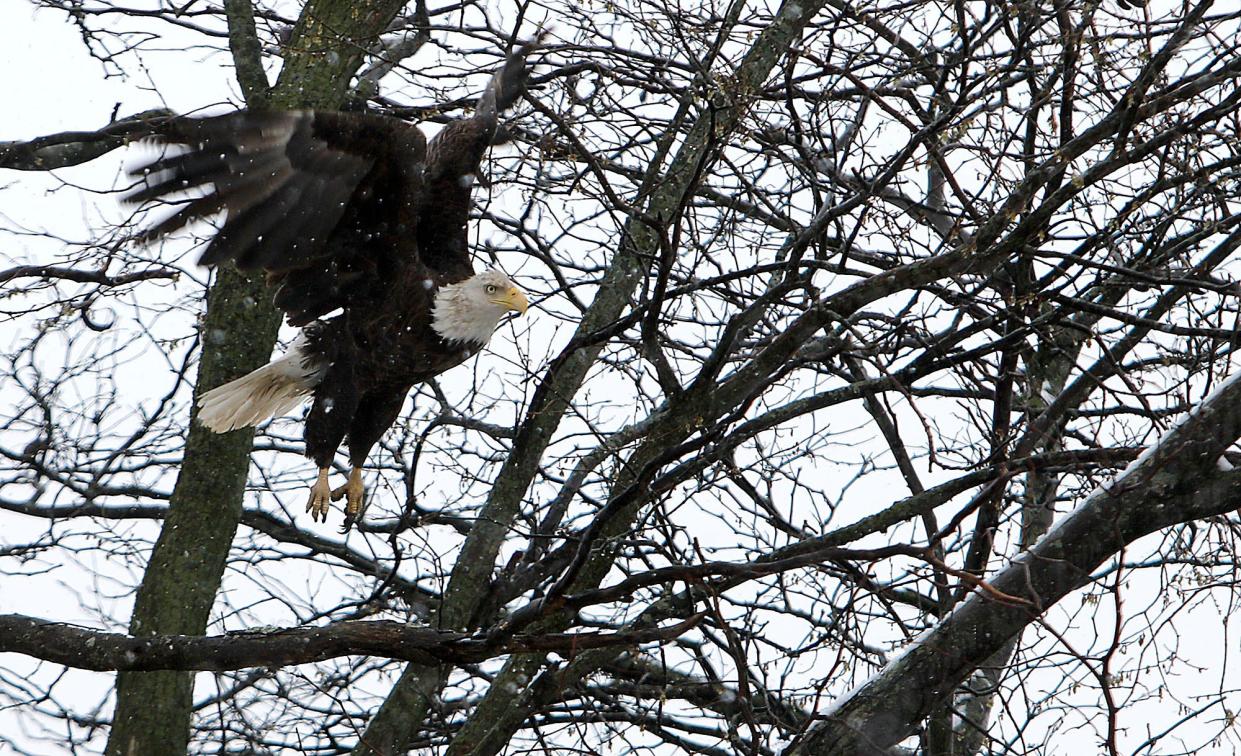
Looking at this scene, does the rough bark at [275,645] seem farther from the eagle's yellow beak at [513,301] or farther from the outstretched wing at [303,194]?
the eagle's yellow beak at [513,301]

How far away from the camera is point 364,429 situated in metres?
4.87

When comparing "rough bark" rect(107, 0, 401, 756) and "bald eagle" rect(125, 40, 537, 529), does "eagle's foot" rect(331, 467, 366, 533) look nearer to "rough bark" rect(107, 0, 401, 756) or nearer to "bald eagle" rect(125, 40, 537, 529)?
"bald eagle" rect(125, 40, 537, 529)

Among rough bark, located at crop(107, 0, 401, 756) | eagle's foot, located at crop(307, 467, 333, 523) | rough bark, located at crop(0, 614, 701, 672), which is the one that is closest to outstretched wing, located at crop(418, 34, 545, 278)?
rough bark, located at crop(107, 0, 401, 756)

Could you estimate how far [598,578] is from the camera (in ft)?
12.2

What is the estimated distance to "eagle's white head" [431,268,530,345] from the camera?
14.3 ft

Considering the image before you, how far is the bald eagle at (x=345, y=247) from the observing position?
3.54 m

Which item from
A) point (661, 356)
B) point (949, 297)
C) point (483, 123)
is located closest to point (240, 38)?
point (483, 123)

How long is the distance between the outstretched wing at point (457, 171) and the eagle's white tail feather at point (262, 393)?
654 millimetres

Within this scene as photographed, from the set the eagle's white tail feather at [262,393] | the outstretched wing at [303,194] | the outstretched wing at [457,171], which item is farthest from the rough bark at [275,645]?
the outstretched wing at [457,171]

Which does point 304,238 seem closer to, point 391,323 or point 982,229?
point 391,323

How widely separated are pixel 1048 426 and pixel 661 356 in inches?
43.9

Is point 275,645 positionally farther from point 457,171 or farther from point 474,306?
point 457,171

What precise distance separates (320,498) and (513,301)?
1.20 meters

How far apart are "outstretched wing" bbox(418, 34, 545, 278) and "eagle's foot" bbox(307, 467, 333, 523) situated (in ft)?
3.24
